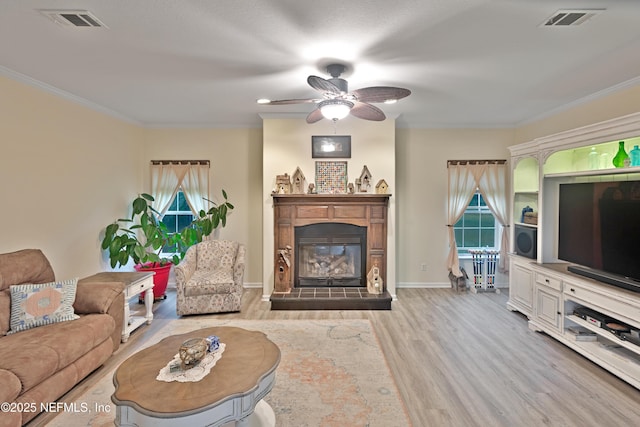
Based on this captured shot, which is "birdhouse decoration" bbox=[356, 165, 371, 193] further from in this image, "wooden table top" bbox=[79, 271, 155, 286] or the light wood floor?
"wooden table top" bbox=[79, 271, 155, 286]

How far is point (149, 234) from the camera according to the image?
171 inches

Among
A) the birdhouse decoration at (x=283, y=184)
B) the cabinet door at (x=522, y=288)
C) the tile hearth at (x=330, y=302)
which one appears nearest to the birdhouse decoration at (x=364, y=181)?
the birdhouse decoration at (x=283, y=184)

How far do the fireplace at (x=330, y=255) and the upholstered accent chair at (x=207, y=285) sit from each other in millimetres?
941

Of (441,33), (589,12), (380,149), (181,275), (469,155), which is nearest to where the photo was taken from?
(589,12)

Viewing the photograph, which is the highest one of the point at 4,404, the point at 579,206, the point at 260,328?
the point at 579,206

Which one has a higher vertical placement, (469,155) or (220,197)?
(469,155)

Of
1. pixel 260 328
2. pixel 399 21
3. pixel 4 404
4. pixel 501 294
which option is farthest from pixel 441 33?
pixel 501 294

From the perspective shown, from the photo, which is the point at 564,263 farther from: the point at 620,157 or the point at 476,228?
the point at 476,228

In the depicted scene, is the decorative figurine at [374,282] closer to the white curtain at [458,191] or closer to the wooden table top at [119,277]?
the white curtain at [458,191]

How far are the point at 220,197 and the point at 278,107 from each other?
191 cm

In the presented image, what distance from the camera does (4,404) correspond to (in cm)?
183

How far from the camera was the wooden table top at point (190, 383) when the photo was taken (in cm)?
157

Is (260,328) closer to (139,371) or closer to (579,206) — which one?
(139,371)

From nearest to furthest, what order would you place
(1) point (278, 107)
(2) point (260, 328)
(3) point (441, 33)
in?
(3) point (441, 33) → (2) point (260, 328) → (1) point (278, 107)
